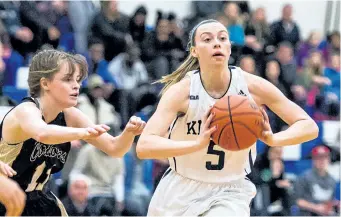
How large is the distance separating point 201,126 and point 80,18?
7212 millimetres

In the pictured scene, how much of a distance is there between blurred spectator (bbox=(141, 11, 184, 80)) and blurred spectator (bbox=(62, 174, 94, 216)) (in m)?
3.01

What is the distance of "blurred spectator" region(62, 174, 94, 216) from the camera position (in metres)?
9.50

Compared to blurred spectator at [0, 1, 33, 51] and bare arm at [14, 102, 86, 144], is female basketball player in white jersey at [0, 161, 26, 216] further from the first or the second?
blurred spectator at [0, 1, 33, 51]

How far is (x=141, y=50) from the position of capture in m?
12.6

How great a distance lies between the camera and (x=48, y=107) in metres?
5.63

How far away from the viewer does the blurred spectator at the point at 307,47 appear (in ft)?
46.6

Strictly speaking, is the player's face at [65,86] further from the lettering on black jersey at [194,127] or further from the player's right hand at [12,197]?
the player's right hand at [12,197]

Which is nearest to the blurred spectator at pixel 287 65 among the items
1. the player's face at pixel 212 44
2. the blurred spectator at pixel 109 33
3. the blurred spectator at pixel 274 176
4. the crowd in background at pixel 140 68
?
the crowd in background at pixel 140 68

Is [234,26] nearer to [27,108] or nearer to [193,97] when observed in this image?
[193,97]

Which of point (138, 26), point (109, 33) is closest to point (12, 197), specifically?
point (109, 33)

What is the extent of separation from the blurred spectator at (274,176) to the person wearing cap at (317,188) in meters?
0.19

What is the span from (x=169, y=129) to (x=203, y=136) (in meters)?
0.83

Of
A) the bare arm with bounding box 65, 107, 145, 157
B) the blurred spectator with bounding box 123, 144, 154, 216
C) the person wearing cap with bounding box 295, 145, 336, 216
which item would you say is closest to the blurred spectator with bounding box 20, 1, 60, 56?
the blurred spectator with bounding box 123, 144, 154, 216

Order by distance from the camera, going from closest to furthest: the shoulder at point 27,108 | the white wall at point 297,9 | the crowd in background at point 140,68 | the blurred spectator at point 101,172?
1. the shoulder at point 27,108
2. the blurred spectator at point 101,172
3. the crowd in background at point 140,68
4. the white wall at point 297,9
